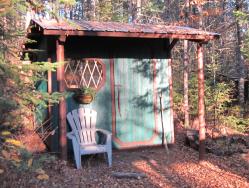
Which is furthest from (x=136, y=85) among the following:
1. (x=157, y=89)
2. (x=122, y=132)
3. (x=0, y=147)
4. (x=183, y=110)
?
(x=0, y=147)

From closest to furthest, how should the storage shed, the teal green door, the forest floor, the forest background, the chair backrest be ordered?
1. the forest background
2. the forest floor
3. the chair backrest
4. the storage shed
5. the teal green door

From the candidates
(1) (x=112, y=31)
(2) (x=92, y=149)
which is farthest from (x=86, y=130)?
(1) (x=112, y=31)

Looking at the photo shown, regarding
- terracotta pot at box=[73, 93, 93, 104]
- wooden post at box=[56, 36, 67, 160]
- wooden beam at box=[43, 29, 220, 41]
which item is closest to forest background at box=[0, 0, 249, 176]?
wooden post at box=[56, 36, 67, 160]

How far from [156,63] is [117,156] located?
220cm

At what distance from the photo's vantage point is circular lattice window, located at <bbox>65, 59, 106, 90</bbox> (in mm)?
7129

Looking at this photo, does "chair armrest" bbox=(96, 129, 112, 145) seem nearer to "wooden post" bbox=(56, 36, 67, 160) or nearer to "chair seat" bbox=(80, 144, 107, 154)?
"chair seat" bbox=(80, 144, 107, 154)

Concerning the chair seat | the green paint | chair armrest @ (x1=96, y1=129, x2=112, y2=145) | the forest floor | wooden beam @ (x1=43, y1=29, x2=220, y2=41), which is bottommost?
the forest floor

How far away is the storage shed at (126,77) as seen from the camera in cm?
705

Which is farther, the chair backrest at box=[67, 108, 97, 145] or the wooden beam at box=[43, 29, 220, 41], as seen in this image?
the chair backrest at box=[67, 108, 97, 145]

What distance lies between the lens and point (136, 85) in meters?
7.62

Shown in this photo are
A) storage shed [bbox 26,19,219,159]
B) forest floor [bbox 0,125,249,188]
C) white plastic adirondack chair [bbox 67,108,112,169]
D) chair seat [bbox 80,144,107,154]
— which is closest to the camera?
forest floor [bbox 0,125,249,188]

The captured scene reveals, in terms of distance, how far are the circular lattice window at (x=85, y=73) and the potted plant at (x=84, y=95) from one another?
0.24 m

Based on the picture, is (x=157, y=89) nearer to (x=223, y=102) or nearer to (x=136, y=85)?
(x=136, y=85)

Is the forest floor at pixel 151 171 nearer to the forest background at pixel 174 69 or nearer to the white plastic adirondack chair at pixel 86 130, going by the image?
the white plastic adirondack chair at pixel 86 130
